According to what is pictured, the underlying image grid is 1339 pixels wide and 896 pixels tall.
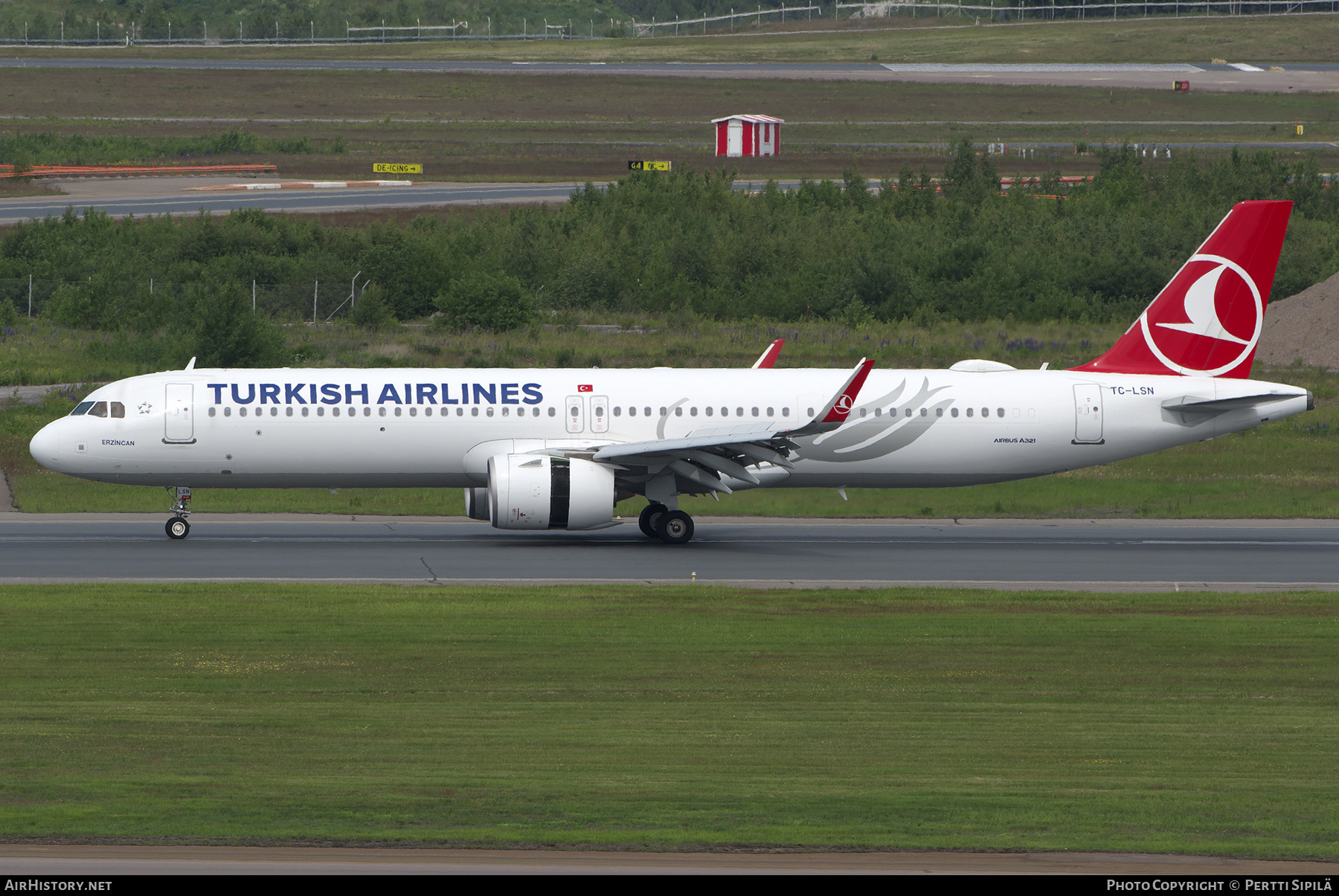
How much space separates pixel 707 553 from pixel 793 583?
14.0 ft

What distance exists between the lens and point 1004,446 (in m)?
36.3

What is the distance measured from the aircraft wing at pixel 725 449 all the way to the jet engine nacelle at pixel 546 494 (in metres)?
0.95

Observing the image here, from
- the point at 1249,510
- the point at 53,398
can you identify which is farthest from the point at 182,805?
the point at 53,398

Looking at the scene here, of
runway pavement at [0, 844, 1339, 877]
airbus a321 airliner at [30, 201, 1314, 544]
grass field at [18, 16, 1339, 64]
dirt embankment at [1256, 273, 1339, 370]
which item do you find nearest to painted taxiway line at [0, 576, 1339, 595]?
airbus a321 airliner at [30, 201, 1314, 544]

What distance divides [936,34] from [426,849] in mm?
171855

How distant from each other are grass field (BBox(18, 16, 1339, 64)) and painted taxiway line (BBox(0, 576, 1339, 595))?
135453 millimetres

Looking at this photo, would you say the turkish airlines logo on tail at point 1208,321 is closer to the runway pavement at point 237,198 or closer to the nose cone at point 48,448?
the nose cone at point 48,448

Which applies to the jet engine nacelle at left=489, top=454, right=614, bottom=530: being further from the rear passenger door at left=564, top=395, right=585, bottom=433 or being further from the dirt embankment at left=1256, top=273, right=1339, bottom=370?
the dirt embankment at left=1256, top=273, right=1339, bottom=370

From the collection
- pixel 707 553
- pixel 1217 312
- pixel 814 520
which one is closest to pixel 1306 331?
pixel 1217 312

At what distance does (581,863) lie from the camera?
11555mm

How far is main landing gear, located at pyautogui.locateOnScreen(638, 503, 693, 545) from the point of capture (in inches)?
1377

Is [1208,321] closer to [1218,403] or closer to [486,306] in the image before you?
[1218,403]
